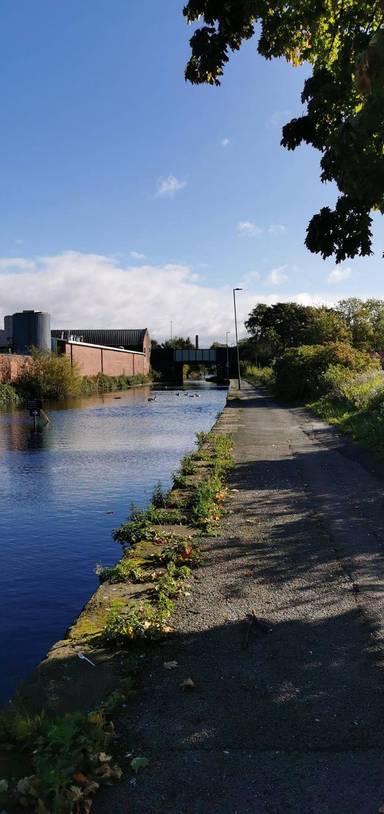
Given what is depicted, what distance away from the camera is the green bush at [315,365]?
105 ft

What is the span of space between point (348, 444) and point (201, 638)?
12.3 m

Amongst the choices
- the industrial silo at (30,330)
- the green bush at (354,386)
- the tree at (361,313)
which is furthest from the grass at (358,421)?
the tree at (361,313)

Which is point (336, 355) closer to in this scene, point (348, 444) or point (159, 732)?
point (348, 444)

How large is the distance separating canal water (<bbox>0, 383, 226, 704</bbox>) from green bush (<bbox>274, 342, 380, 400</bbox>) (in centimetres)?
891

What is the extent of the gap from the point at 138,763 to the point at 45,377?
42705 mm

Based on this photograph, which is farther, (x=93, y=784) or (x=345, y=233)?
(x=345, y=233)

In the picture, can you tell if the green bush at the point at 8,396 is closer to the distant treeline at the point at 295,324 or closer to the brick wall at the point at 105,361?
the brick wall at the point at 105,361

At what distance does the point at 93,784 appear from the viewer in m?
2.92

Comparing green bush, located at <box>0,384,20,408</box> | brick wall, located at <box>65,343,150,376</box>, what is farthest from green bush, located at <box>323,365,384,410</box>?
brick wall, located at <box>65,343,150,376</box>

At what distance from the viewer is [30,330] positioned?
174 feet

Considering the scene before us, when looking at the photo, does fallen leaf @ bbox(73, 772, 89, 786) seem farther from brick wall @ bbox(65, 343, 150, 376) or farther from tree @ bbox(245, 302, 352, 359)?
tree @ bbox(245, 302, 352, 359)

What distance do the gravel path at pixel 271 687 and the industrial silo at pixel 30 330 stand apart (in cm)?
4766

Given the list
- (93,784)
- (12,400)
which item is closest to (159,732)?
(93,784)

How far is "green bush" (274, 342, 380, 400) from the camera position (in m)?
32.0
